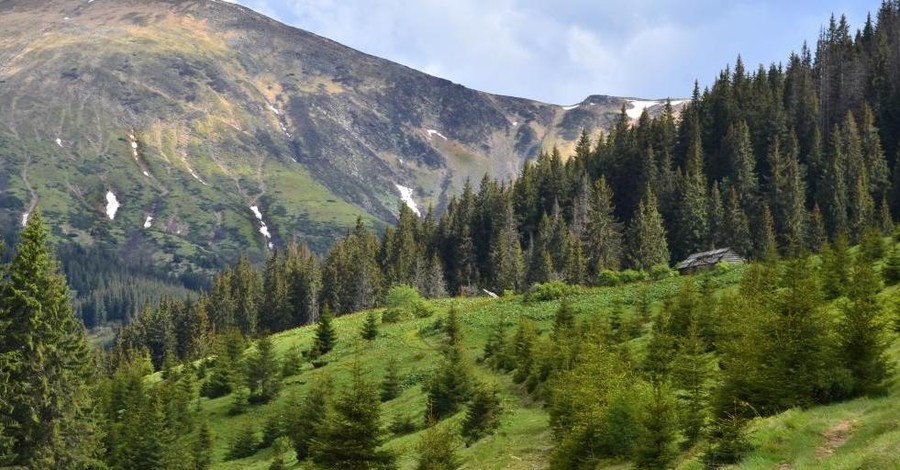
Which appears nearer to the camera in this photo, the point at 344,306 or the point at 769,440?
the point at 769,440

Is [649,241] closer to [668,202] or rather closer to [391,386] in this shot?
[668,202]

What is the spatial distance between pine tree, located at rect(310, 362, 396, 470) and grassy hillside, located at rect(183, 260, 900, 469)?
13.3 feet

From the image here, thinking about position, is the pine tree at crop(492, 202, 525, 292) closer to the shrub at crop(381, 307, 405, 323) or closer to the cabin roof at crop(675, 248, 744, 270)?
the cabin roof at crop(675, 248, 744, 270)

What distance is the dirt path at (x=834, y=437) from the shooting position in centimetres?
2142

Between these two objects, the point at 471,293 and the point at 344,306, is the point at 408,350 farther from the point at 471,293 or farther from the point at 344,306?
the point at 344,306

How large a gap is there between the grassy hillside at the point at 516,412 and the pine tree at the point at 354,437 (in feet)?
13.3

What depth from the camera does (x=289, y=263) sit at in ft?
530

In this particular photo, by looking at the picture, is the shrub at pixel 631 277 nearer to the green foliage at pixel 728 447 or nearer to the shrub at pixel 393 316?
the shrub at pixel 393 316

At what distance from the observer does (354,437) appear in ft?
95.3

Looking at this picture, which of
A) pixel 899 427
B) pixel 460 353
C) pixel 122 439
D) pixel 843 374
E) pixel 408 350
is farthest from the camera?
pixel 408 350

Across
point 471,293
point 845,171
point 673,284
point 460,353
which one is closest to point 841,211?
point 845,171

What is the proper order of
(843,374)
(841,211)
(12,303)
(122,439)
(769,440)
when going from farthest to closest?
1. (841,211)
2. (122,439)
3. (12,303)
4. (843,374)
5. (769,440)

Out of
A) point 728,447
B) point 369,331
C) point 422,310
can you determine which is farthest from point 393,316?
point 728,447

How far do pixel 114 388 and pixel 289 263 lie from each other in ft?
292
